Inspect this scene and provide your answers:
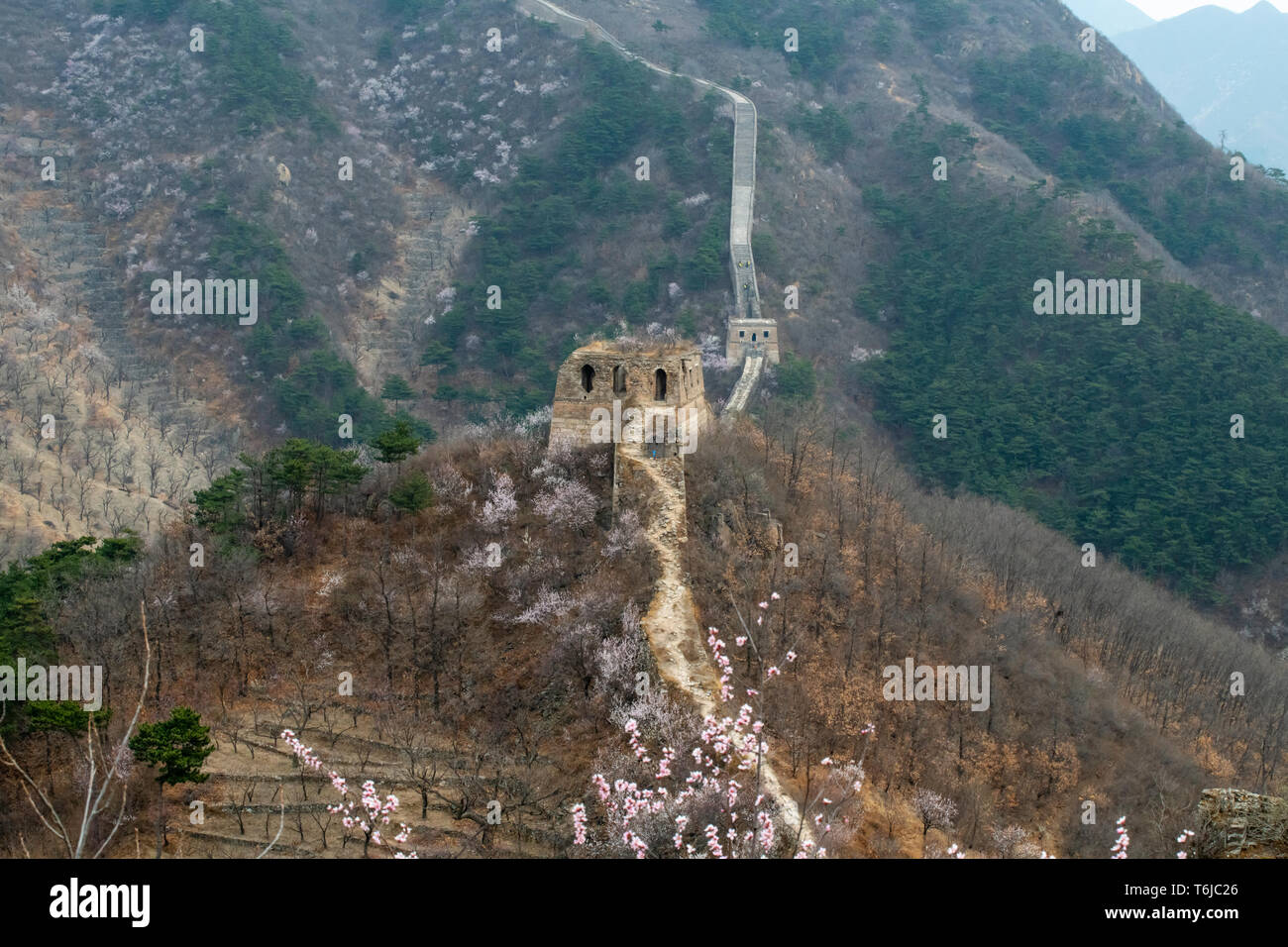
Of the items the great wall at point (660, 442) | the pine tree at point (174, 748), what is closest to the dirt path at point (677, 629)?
the great wall at point (660, 442)

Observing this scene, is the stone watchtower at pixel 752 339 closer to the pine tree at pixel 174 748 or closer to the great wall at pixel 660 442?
the great wall at pixel 660 442

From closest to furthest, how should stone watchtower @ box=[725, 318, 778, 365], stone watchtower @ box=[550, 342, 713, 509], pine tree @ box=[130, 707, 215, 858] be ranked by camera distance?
pine tree @ box=[130, 707, 215, 858], stone watchtower @ box=[550, 342, 713, 509], stone watchtower @ box=[725, 318, 778, 365]

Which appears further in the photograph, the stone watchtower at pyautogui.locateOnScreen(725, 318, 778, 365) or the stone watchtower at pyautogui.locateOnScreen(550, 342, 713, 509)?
the stone watchtower at pyautogui.locateOnScreen(725, 318, 778, 365)

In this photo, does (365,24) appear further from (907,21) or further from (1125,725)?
(1125,725)

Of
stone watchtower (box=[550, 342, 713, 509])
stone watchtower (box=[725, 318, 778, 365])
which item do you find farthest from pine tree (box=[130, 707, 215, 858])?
stone watchtower (box=[725, 318, 778, 365])

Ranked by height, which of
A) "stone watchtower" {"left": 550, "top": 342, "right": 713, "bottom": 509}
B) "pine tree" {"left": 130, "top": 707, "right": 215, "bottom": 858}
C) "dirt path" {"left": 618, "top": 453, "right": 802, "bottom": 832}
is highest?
"stone watchtower" {"left": 550, "top": 342, "right": 713, "bottom": 509}

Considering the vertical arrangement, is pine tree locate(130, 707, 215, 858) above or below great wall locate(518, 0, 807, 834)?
below

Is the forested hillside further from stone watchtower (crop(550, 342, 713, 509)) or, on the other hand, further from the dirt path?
stone watchtower (crop(550, 342, 713, 509))

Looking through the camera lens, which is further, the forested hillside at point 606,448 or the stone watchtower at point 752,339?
the stone watchtower at point 752,339
